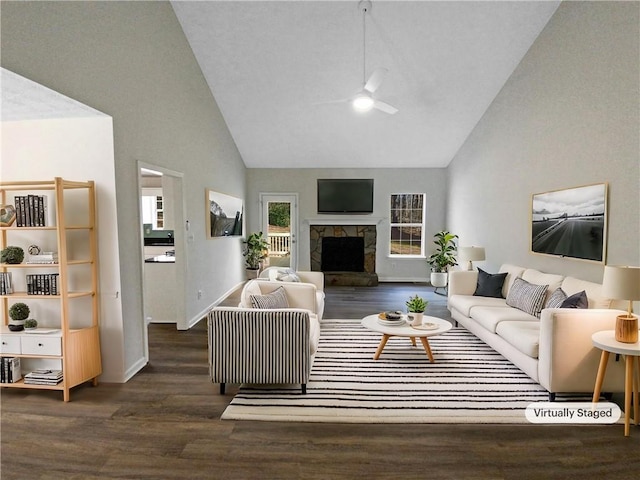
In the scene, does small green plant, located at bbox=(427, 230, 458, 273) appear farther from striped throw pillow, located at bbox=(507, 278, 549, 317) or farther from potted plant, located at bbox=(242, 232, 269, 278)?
potted plant, located at bbox=(242, 232, 269, 278)

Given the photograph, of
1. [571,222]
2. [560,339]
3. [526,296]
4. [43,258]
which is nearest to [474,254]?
[526,296]

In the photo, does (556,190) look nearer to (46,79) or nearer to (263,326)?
(263,326)

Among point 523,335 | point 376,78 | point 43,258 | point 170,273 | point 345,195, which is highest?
point 376,78

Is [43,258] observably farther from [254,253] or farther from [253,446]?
[254,253]

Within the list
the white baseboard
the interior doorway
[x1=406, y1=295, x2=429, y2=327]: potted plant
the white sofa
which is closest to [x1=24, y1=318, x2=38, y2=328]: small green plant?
the interior doorway

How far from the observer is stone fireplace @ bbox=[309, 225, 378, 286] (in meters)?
8.32

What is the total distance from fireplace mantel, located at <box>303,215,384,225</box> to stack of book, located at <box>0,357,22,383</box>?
5975 mm

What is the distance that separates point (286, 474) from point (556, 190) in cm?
415

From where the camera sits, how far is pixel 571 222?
3.98 metres

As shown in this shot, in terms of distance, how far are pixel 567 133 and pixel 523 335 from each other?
93.2 inches

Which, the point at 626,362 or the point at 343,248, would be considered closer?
the point at 626,362

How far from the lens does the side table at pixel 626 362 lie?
2.48 metres

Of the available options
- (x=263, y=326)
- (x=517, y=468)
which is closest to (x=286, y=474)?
(x=263, y=326)

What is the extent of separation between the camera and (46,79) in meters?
2.50
